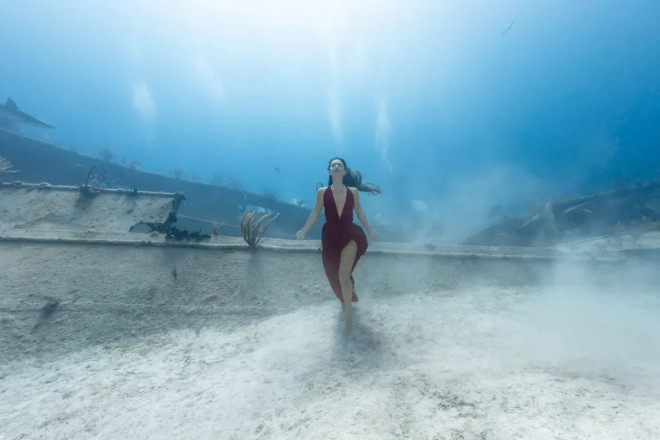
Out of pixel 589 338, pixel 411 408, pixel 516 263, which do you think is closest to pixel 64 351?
pixel 411 408

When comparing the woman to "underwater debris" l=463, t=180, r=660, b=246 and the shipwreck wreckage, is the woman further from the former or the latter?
"underwater debris" l=463, t=180, r=660, b=246

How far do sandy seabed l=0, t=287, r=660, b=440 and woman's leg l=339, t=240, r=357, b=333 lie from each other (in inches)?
9.9

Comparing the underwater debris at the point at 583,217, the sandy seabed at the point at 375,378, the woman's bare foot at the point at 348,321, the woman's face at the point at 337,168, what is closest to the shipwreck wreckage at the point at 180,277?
the sandy seabed at the point at 375,378

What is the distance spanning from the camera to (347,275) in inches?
153

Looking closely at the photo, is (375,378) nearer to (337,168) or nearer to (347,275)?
(347,275)

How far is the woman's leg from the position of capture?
3863mm

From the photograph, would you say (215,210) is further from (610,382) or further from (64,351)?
(610,382)

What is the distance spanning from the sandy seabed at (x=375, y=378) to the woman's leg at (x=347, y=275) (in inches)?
9.9

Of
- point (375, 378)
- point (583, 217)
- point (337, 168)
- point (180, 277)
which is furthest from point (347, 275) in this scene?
point (583, 217)

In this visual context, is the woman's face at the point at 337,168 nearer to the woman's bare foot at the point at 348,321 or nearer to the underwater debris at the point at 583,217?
the woman's bare foot at the point at 348,321

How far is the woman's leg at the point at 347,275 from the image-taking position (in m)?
3.86

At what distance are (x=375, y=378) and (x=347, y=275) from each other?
3.96ft

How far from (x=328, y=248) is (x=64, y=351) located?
11.3 ft

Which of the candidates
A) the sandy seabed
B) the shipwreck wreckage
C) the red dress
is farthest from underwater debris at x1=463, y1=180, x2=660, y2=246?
the red dress
